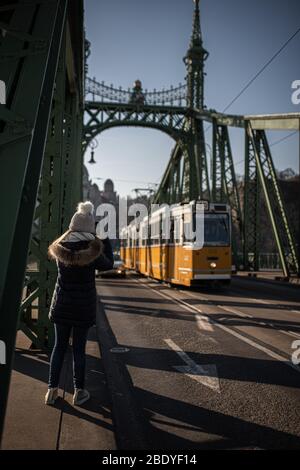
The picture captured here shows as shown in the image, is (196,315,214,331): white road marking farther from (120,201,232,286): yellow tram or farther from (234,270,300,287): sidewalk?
(234,270,300,287): sidewalk

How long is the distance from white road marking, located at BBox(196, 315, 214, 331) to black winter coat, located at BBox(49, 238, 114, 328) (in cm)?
428

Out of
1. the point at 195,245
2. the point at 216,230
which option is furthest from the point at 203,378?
the point at 216,230

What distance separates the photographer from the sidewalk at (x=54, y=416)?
2.97 metres

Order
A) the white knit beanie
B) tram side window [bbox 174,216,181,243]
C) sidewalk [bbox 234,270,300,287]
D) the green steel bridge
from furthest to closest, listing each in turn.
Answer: sidewalk [bbox 234,270,300,287] → tram side window [bbox 174,216,181,243] → the white knit beanie → the green steel bridge

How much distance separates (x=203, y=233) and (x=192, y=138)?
18914 millimetres

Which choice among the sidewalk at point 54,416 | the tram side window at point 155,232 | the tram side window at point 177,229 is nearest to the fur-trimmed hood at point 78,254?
the sidewalk at point 54,416

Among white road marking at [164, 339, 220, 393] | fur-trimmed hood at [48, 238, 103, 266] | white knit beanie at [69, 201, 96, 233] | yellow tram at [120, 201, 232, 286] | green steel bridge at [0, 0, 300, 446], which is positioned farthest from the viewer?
yellow tram at [120, 201, 232, 286]

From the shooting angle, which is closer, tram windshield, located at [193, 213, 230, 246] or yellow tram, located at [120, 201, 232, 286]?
yellow tram, located at [120, 201, 232, 286]

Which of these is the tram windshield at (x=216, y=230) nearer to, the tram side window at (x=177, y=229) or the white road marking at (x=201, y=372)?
the tram side window at (x=177, y=229)

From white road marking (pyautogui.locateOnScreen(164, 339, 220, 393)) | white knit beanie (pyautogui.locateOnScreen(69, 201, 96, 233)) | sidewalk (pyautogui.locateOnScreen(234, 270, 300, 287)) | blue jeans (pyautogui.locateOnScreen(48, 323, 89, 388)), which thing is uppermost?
white knit beanie (pyautogui.locateOnScreen(69, 201, 96, 233))

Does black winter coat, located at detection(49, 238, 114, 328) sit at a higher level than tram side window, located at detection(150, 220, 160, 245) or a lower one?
lower

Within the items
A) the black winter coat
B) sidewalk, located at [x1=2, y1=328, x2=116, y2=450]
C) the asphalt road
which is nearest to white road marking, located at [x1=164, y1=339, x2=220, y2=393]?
the asphalt road

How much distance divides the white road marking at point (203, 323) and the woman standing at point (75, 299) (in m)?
4.19

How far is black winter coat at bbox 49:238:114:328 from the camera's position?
148 inches
